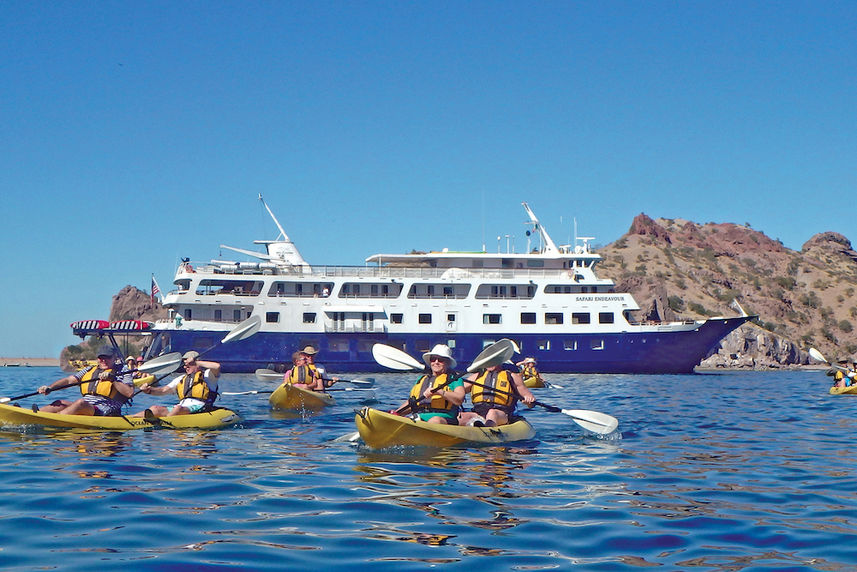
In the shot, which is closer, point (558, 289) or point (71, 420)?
point (71, 420)

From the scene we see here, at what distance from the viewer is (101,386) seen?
1293cm

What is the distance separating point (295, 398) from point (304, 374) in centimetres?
168

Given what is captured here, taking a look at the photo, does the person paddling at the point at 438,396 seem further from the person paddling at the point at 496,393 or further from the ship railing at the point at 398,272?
the ship railing at the point at 398,272

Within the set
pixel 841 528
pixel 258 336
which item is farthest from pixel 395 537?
pixel 258 336

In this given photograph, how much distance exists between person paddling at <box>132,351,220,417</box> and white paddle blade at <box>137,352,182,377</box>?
2.09 feet

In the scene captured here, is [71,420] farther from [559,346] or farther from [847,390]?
[559,346]

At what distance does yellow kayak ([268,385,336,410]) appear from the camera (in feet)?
57.1

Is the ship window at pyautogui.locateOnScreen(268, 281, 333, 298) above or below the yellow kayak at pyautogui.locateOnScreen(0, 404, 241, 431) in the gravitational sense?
above

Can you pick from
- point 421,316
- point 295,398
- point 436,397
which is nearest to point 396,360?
point 436,397

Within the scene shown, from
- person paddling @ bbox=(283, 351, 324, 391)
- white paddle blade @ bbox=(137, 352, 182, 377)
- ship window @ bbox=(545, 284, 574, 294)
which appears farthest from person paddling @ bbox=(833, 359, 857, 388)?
white paddle blade @ bbox=(137, 352, 182, 377)

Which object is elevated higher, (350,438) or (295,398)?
(295,398)

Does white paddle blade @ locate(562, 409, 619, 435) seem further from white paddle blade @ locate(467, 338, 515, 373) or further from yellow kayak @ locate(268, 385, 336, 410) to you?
yellow kayak @ locate(268, 385, 336, 410)

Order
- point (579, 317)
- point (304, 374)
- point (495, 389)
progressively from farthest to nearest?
point (579, 317), point (304, 374), point (495, 389)

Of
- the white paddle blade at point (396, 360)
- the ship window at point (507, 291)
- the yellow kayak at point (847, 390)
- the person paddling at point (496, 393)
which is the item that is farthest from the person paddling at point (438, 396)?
the ship window at point (507, 291)
